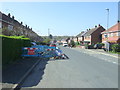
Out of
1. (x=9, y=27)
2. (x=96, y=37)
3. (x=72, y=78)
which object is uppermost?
(x=9, y=27)

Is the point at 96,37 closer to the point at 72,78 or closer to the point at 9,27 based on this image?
the point at 9,27

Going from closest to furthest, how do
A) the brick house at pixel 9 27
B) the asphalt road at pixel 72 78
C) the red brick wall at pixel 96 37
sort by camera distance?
the asphalt road at pixel 72 78 → the brick house at pixel 9 27 → the red brick wall at pixel 96 37

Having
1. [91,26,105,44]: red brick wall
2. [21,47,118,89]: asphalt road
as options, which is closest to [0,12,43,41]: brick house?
[21,47,118,89]: asphalt road

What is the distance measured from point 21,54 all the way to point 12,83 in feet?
32.4

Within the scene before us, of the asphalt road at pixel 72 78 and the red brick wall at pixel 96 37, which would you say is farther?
the red brick wall at pixel 96 37

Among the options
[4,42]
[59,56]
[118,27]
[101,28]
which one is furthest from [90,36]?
[4,42]

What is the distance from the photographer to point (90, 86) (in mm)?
6605

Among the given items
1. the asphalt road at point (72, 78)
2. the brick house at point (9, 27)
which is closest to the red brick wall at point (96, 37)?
the brick house at point (9, 27)

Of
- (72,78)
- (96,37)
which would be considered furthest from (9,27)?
(96,37)

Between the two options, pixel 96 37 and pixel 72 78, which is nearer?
pixel 72 78

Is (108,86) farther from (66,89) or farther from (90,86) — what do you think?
(66,89)

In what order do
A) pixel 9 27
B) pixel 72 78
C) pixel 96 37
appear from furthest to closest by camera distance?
pixel 96 37 < pixel 9 27 < pixel 72 78

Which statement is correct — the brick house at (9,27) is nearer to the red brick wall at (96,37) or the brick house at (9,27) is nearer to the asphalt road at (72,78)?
the asphalt road at (72,78)

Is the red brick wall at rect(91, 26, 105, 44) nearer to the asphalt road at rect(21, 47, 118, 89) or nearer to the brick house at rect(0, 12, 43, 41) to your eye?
the brick house at rect(0, 12, 43, 41)
